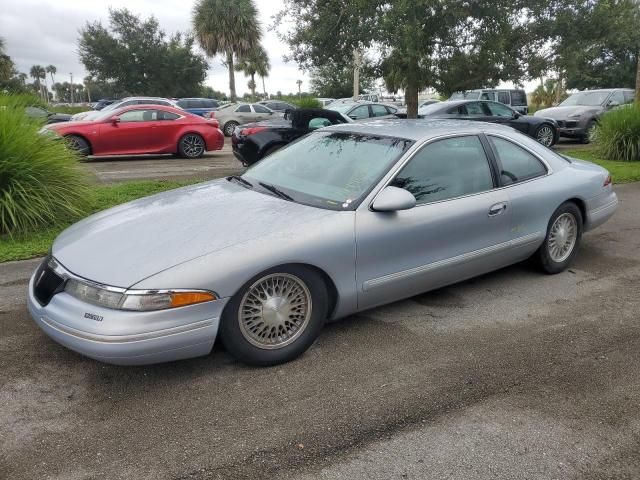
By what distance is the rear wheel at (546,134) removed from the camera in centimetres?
1522

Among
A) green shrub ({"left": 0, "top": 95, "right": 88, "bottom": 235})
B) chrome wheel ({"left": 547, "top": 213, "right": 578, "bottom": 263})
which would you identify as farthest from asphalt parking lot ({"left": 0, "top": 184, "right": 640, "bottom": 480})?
green shrub ({"left": 0, "top": 95, "right": 88, "bottom": 235})

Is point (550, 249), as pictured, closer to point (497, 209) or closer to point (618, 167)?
point (497, 209)

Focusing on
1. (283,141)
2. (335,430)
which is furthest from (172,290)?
(283,141)

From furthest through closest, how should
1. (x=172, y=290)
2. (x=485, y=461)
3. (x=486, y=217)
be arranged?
1. (x=486, y=217)
2. (x=172, y=290)
3. (x=485, y=461)

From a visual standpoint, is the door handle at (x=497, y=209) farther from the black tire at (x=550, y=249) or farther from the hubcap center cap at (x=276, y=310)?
the hubcap center cap at (x=276, y=310)

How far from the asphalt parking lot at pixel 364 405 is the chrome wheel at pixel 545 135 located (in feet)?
39.5

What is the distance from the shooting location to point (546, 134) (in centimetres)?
1534

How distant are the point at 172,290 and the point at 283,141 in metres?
6.89

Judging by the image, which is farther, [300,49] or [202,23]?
[202,23]

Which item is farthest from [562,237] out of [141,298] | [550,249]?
[141,298]

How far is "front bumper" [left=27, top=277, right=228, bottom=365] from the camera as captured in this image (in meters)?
2.87

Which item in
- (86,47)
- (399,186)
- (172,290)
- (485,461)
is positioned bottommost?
(485,461)

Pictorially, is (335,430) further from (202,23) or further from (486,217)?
(202,23)

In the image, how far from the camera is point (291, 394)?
3078 mm
